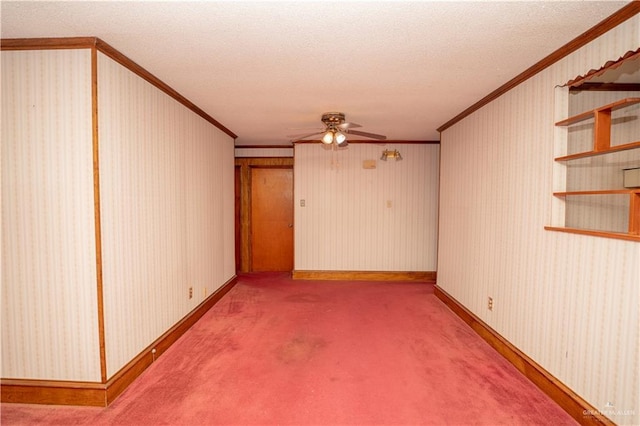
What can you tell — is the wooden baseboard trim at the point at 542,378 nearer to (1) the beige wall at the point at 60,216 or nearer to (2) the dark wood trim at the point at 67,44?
(1) the beige wall at the point at 60,216

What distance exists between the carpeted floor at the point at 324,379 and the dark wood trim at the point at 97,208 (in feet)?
1.35

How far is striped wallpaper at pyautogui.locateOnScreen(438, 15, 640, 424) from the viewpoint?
1842 mm

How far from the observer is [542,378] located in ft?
7.98

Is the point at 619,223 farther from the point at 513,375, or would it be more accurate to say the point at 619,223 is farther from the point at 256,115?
the point at 256,115

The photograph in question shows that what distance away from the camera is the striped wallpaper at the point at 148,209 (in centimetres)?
235

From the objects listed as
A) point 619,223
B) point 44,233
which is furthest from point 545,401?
point 44,233

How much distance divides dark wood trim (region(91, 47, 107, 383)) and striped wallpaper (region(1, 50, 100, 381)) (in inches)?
1.1

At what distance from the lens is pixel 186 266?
12.0ft

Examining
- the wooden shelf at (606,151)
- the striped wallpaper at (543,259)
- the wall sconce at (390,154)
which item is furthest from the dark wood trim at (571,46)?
the wall sconce at (390,154)

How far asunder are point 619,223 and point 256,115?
382 cm

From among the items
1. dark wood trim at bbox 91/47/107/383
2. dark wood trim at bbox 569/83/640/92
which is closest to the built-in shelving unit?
dark wood trim at bbox 569/83/640/92

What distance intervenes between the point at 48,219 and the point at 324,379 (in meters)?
2.35

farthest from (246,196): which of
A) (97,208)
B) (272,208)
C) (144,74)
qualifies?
(97,208)

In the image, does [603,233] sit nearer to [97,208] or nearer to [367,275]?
[97,208]
